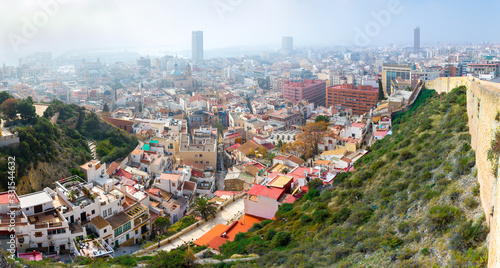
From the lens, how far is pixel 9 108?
17125mm

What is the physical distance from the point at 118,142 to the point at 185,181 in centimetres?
630

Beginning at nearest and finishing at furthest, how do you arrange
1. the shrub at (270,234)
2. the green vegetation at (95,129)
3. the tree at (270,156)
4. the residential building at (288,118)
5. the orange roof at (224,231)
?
the shrub at (270,234), the orange roof at (224,231), the tree at (270,156), the green vegetation at (95,129), the residential building at (288,118)

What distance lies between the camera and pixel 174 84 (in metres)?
61.9

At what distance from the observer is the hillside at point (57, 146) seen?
13.7m

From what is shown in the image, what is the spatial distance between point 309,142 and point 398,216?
1209cm

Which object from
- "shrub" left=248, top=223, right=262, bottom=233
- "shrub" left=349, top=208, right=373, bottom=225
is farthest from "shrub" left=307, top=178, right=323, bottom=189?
"shrub" left=349, top=208, right=373, bottom=225

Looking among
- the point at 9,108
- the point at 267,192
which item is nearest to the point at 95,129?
the point at 9,108

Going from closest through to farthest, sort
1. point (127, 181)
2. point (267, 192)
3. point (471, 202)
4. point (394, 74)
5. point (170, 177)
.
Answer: point (471, 202), point (267, 192), point (127, 181), point (170, 177), point (394, 74)

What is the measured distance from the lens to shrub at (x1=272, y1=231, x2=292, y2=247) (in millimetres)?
9430

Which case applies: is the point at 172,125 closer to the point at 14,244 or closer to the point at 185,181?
the point at 185,181

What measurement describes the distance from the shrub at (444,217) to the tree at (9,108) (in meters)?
16.9

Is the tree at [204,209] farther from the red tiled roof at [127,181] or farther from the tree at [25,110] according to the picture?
the tree at [25,110]

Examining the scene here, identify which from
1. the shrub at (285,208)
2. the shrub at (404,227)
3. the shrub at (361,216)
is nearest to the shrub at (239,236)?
the shrub at (285,208)

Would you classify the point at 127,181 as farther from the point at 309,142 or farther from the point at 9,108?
the point at 309,142
